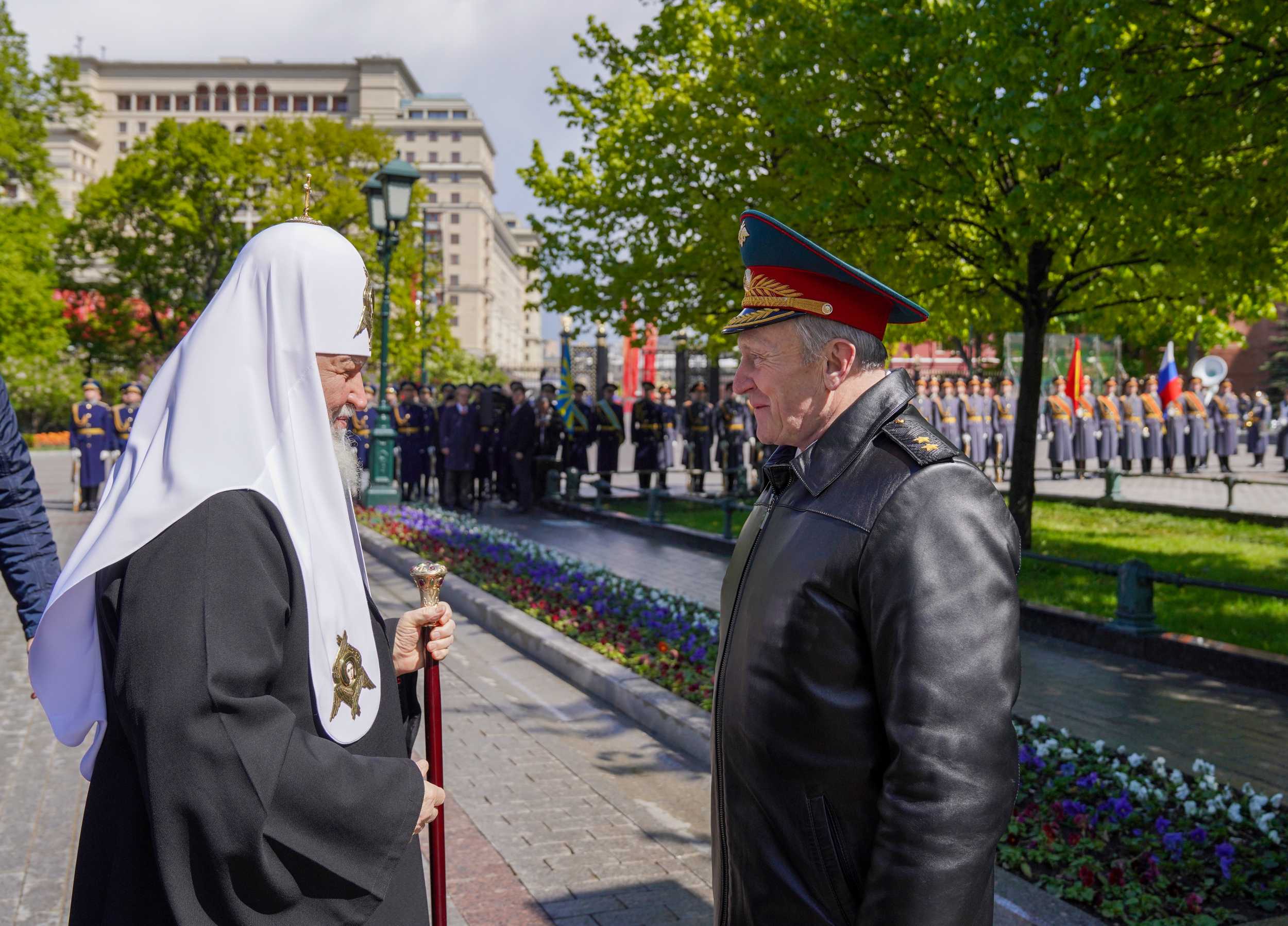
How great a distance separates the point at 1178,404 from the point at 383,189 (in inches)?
767

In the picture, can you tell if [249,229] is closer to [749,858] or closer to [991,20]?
[991,20]

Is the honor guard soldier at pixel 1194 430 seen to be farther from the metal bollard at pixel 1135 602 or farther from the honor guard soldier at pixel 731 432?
the metal bollard at pixel 1135 602

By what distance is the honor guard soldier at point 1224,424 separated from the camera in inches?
1042

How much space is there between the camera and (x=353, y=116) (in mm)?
117188

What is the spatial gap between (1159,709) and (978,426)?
70.9ft

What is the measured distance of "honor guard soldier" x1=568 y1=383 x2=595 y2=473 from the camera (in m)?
22.0

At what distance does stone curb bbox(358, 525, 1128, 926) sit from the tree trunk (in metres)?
5.68

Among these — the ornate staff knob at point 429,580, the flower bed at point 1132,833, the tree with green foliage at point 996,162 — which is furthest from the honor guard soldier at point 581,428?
the ornate staff knob at point 429,580

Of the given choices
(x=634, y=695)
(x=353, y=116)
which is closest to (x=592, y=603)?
(x=634, y=695)

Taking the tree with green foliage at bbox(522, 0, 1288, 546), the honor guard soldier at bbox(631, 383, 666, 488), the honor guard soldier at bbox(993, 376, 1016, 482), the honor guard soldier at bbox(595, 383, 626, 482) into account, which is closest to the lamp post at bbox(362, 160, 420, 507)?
the tree with green foliage at bbox(522, 0, 1288, 546)

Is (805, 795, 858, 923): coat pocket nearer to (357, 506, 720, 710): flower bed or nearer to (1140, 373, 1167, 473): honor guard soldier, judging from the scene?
(357, 506, 720, 710): flower bed

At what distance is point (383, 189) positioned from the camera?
1722 centimetres

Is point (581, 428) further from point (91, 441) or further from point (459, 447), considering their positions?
point (91, 441)

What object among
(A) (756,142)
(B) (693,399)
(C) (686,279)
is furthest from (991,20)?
(B) (693,399)
